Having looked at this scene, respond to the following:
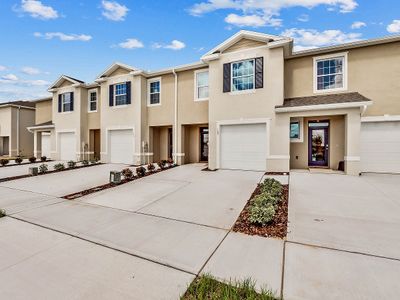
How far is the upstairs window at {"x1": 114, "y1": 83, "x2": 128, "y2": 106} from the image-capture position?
48.8 feet

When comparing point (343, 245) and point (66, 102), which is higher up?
point (66, 102)

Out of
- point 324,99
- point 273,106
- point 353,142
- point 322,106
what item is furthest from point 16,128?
point 353,142

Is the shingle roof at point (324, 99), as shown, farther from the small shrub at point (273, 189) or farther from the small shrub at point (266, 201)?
the small shrub at point (266, 201)

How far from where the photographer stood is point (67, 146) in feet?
58.2

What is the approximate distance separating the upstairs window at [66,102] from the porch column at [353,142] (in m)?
19.5

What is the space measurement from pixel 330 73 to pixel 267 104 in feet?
12.4

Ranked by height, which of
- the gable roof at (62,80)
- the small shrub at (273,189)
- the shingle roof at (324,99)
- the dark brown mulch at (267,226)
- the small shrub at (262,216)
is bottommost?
the dark brown mulch at (267,226)

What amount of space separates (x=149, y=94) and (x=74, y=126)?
740 centimetres

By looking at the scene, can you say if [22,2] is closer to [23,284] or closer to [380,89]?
[23,284]

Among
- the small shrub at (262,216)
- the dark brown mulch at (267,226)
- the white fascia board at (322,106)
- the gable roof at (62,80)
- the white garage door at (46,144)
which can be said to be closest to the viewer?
the dark brown mulch at (267,226)

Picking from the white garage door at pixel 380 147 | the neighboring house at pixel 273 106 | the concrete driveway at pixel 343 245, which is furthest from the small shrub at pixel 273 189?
the white garage door at pixel 380 147

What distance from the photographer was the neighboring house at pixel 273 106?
9.85 m

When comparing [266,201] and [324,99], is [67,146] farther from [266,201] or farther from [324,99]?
[324,99]

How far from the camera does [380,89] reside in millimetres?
9953
